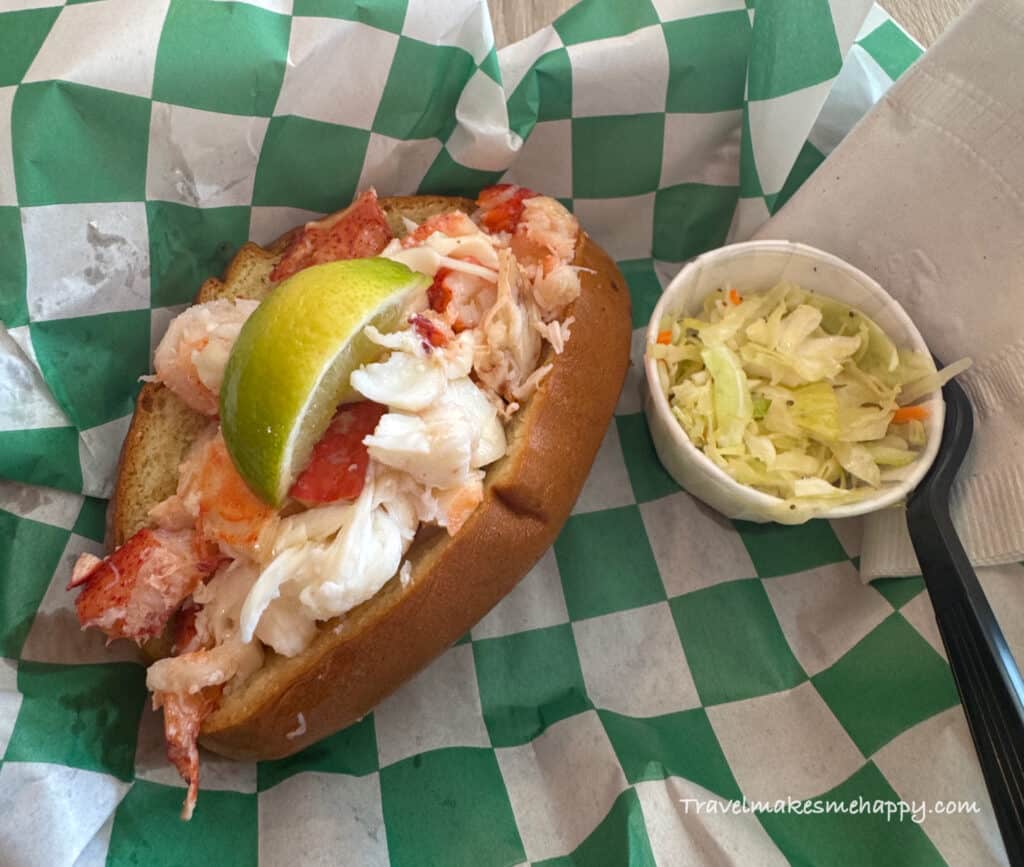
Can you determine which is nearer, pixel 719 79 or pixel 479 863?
pixel 479 863

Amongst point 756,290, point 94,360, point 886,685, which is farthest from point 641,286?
point 94,360

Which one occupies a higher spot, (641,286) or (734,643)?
(641,286)

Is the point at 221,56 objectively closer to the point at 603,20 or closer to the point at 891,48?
the point at 603,20

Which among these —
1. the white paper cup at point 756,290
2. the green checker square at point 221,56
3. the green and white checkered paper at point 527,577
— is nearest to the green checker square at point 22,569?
the green and white checkered paper at point 527,577

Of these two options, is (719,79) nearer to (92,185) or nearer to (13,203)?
(92,185)

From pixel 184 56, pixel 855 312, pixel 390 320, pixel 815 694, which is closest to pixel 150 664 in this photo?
pixel 390 320
